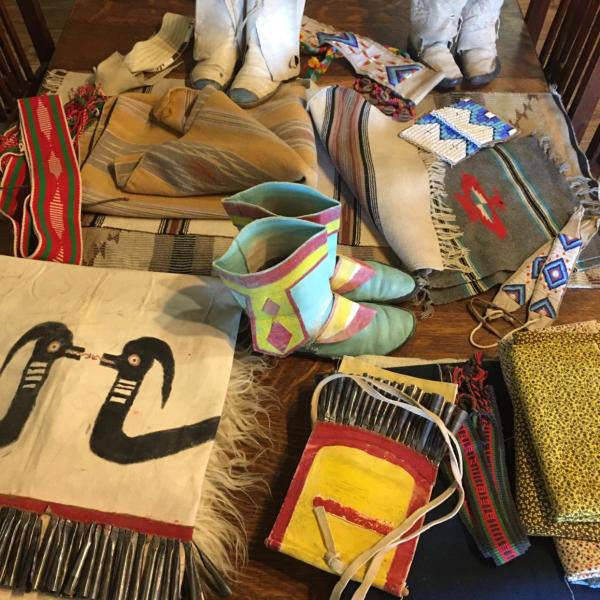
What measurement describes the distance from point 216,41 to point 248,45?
2.9 inches

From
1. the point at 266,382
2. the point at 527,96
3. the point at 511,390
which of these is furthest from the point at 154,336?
the point at 527,96

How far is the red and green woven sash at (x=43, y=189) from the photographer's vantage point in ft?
3.00

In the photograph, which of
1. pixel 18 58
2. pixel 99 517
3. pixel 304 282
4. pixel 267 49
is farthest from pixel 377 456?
pixel 18 58

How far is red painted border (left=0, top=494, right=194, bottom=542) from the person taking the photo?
0.63 metres

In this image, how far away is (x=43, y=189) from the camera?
0.95 m

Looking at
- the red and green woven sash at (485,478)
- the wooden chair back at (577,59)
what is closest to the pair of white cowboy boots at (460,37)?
the wooden chair back at (577,59)

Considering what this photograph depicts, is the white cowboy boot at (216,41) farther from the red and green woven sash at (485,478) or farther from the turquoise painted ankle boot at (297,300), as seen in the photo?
the red and green woven sash at (485,478)

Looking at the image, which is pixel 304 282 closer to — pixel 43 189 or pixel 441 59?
pixel 43 189

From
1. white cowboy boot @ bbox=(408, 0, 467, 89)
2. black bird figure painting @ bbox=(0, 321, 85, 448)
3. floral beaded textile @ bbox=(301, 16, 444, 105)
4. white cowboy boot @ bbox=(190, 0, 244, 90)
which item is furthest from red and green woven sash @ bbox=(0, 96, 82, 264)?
white cowboy boot @ bbox=(408, 0, 467, 89)

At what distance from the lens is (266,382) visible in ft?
2.64

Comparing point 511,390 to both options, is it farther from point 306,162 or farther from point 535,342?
point 306,162

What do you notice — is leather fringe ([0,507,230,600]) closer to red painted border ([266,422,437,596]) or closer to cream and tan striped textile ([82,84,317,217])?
red painted border ([266,422,437,596])

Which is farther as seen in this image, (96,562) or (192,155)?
(192,155)

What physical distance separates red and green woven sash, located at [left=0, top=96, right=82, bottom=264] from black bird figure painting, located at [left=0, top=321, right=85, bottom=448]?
0.18 m
